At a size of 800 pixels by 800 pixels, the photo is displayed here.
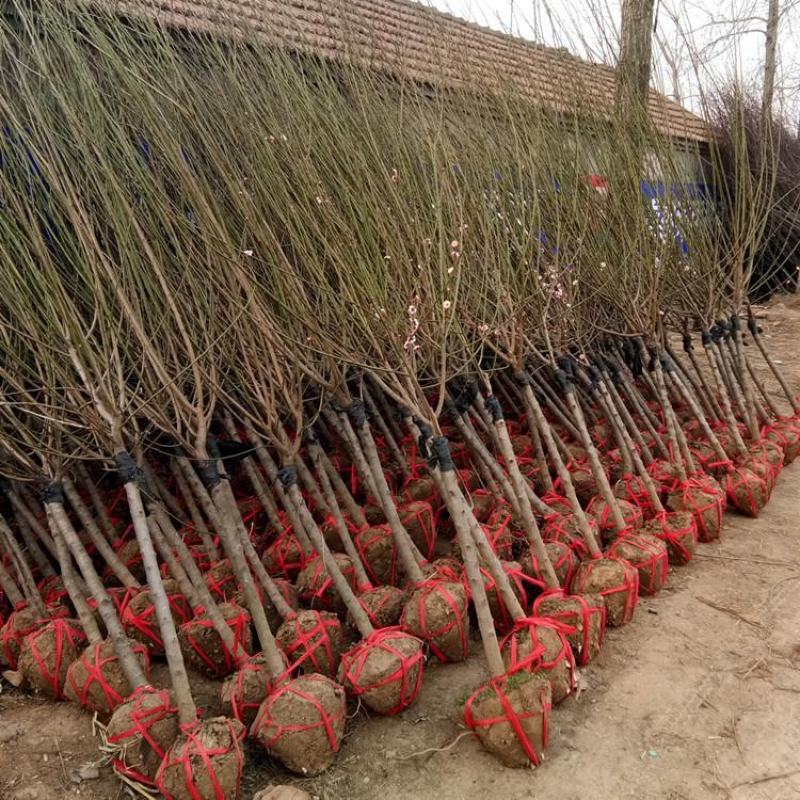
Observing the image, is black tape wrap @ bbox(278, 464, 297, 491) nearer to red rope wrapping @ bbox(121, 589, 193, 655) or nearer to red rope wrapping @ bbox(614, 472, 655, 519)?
red rope wrapping @ bbox(121, 589, 193, 655)

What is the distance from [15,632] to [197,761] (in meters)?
1.56

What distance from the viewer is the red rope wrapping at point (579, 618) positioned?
9.41 ft

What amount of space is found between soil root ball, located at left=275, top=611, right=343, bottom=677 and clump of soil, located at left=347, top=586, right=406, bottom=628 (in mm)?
182

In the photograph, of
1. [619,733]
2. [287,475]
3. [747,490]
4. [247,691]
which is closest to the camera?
[619,733]

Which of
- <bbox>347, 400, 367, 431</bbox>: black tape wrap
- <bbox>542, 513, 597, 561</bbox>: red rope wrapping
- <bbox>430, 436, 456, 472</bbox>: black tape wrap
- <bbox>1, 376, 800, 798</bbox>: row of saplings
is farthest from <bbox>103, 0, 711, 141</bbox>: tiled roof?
<bbox>542, 513, 597, 561</bbox>: red rope wrapping

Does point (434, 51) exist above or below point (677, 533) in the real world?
above

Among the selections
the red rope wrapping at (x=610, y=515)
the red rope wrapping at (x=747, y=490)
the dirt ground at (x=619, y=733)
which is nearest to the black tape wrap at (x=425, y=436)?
the dirt ground at (x=619, y=733)

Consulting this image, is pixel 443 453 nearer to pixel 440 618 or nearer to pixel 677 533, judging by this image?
pixel 440 618

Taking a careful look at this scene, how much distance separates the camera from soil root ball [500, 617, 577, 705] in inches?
103

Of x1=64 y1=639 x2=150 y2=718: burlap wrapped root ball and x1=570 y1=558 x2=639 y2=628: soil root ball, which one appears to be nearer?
x1=64 y1=639 x2=150 y2=718: burlap wrapped root ball

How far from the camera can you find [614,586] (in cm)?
317

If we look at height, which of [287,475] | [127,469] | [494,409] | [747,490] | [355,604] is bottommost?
[747,490]

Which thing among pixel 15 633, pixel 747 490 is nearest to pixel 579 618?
pixel 747 490

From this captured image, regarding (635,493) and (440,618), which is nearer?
(440,618)
